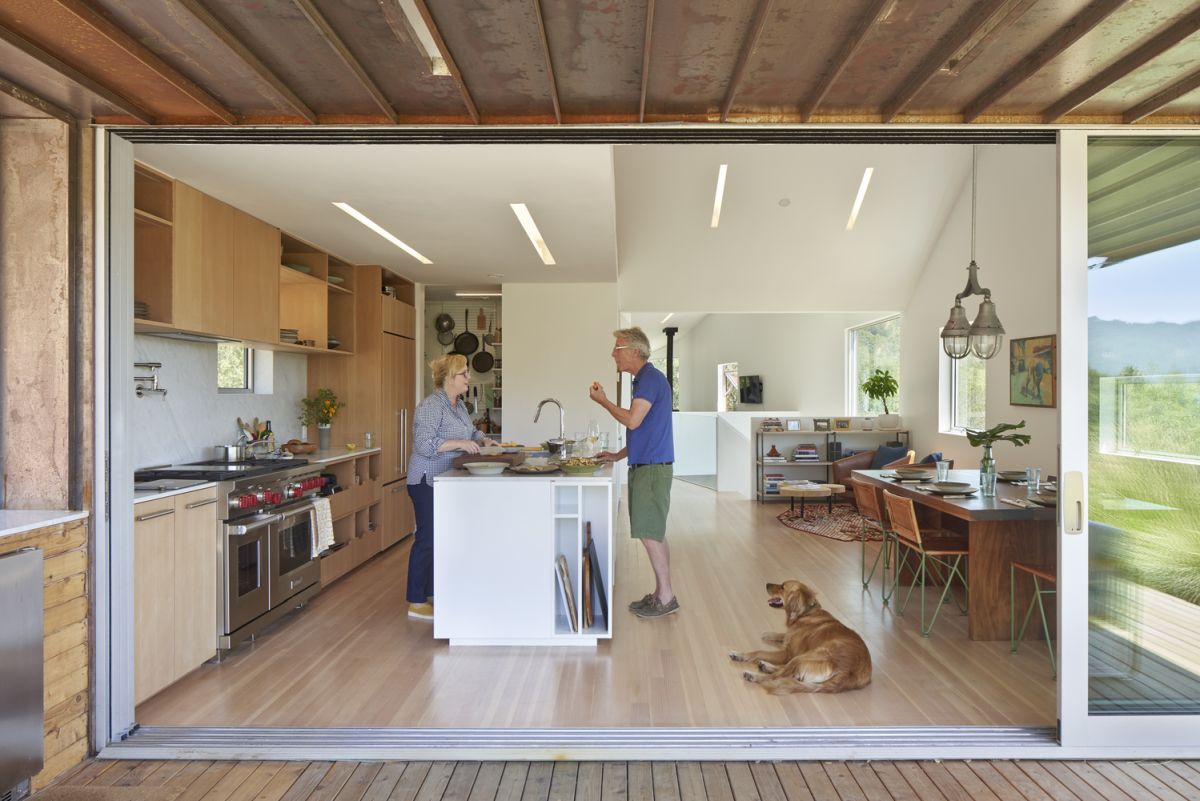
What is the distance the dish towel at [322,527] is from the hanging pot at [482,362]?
12.9 ft

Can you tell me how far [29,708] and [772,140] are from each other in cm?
328

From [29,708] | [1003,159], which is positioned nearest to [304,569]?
[29,708]

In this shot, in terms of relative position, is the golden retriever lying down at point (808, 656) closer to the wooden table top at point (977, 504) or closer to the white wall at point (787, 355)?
the wooden table top at point (977, 504)

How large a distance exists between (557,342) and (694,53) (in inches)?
201

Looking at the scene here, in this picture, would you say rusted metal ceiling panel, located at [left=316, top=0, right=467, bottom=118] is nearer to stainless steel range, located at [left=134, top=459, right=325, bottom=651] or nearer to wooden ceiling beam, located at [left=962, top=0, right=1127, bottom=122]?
wooden ceiling beam, located at [left=962, top=0, right=1127, bottom=122]

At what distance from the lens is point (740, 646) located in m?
3.90

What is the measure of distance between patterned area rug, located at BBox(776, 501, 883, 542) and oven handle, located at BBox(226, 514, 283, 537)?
511 cm

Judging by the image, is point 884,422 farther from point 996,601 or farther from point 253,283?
point 253,283

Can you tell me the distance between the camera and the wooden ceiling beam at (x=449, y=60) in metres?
2.03

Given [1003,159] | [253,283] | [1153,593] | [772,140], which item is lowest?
[1153,593]

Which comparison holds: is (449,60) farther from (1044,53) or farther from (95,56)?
(1044,53)

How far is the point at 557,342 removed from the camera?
7352 millimetres

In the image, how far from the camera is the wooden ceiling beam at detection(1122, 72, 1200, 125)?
252 centimetres

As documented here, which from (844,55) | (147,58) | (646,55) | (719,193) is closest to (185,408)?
(147,58)
